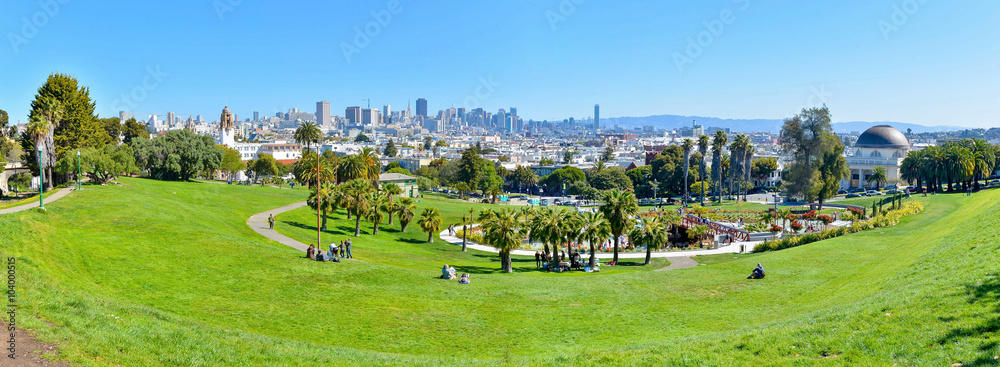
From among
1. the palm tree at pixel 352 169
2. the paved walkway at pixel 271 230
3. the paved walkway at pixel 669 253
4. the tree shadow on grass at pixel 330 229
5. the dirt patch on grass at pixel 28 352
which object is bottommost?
the paved walkway at pixel 669 253

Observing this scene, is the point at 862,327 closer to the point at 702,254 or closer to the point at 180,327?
the point at 180,327

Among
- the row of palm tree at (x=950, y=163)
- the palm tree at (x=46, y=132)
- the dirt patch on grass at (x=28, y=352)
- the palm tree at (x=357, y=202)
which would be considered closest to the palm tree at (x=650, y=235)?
the palm tree at (x=357, y=202)

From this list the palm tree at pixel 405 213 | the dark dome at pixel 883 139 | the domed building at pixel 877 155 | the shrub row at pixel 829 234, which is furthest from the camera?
the dark dome at pixel 883 139

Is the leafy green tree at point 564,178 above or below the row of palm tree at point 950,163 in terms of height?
below

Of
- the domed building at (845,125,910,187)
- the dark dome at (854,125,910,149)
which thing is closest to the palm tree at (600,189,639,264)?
the domed building at (845,125,910,187)

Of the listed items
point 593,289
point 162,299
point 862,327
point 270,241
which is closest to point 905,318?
point 862,327

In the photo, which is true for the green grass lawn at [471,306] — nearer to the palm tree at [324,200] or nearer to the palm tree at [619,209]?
the palm tree at [619,209]

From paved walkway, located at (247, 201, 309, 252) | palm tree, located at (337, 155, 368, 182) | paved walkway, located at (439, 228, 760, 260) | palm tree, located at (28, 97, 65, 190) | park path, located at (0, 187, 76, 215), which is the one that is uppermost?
palm tree, located at (28, 97, 65, 190)

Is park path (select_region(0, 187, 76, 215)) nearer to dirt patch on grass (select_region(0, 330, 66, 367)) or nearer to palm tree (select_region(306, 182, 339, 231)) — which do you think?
palm tree (select_region(306, 182, 339, 231))
